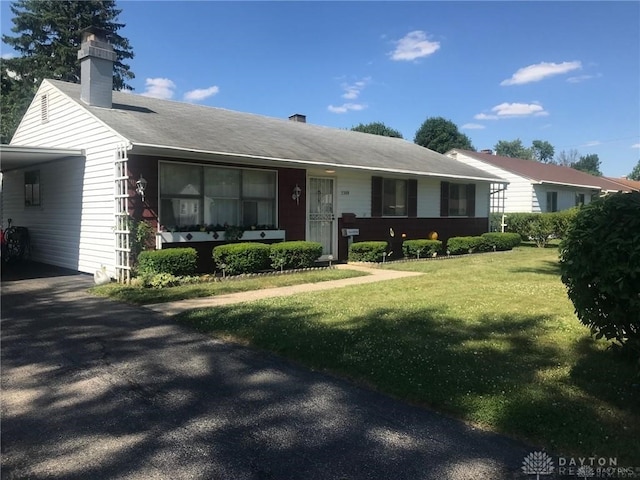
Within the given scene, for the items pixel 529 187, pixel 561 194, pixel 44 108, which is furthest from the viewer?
pixel 561 194

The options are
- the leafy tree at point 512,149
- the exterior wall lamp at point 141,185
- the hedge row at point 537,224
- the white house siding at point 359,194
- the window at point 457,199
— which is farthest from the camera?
the leafy tree at point 512,149

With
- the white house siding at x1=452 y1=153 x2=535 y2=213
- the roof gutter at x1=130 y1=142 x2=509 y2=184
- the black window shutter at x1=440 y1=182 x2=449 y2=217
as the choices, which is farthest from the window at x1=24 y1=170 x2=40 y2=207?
the white house siding at x1=452 y1=153 x2=535 y2=213

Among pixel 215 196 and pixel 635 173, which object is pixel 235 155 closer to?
pixel 215 196

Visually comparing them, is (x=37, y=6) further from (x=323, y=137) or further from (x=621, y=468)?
(x=621, y=468)

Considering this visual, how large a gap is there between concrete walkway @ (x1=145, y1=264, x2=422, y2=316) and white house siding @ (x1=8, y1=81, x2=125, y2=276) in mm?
3333

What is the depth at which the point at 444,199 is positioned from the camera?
59.0 feet

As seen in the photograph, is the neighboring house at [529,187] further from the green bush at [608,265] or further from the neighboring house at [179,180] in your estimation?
the green bush at [608,265]

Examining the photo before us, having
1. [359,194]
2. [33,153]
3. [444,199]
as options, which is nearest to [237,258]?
[33,153]

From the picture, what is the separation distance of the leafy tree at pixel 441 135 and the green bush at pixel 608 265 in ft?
166

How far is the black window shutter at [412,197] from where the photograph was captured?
1644 centimetres

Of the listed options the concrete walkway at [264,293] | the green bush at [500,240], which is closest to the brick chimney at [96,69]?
the concrete walkway at [264,293]

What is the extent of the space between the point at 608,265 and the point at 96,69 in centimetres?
1184

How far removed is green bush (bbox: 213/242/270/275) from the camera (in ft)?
35.9

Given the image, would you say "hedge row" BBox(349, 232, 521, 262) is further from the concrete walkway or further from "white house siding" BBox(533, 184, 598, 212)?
"white house siding" BBox(533, 184, 598, 212)
